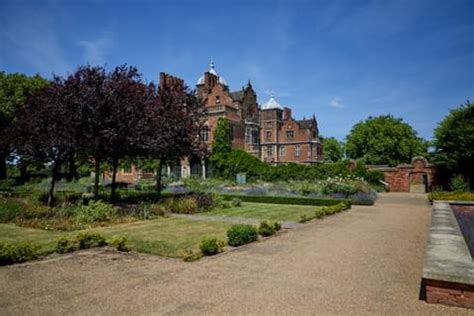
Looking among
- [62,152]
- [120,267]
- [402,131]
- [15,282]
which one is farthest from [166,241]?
[402,131]

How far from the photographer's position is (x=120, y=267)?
24.1ft

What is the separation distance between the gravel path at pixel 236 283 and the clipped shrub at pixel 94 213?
4.64 m

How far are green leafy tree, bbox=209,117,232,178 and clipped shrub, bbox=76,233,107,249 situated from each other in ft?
92.4

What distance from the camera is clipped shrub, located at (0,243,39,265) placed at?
755cm

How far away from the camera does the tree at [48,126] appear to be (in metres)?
15.2

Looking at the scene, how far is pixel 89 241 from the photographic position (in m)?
9.23

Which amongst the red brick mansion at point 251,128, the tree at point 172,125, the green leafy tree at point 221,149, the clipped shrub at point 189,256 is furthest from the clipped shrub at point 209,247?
the green leafy tree at point 221,149

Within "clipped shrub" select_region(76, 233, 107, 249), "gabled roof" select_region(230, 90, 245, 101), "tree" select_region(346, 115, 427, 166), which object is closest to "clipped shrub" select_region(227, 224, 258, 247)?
"clipped shrub" select_region(76, 233, 107, 249)

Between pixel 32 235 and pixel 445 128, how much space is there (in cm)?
3060

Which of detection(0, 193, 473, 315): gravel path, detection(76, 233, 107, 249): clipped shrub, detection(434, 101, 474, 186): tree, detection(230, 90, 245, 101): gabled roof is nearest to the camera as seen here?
detection(0, 193, 473, 315): gravel path

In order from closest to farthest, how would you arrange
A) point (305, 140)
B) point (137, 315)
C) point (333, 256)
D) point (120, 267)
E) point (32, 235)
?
1. point (137, 315)
2. point (120, 267)
3. point (333, 256)
4. point (32, 235)
5. point (305, 140)

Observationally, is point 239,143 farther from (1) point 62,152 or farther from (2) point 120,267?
(2) point 120,267

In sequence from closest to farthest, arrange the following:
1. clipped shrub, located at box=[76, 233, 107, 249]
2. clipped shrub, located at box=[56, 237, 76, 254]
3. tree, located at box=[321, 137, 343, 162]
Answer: clipped shrub, located at box=[56, 237, 76, 254] < clipped shrub, located at box=[76, 233, 107, 249] < tree, located at box=[321, 137, 343, 162]

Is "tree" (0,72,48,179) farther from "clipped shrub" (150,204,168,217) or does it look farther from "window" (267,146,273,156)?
"window" (267,146,273,156)
